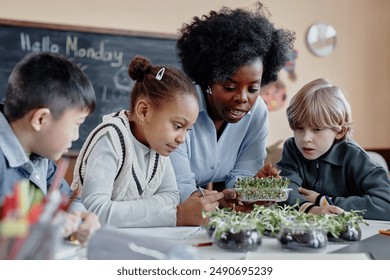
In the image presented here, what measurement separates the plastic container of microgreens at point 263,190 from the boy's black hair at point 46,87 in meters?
0.35

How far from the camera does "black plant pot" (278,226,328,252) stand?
0.73 metres

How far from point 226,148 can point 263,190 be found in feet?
1.21

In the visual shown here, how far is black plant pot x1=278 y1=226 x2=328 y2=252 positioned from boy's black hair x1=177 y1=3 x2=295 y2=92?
1.66ft

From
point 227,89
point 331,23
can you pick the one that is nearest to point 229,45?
point 227,89

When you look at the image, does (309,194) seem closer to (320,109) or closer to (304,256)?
(320,109)

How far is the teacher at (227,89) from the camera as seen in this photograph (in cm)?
118

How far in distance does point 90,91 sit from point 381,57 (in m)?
1.89

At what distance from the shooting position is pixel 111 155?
0.98 metres

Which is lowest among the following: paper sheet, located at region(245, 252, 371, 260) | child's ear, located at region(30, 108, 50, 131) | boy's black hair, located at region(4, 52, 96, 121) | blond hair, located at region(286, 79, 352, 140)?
paper sheet, located at region(245, 252, 371, 260)

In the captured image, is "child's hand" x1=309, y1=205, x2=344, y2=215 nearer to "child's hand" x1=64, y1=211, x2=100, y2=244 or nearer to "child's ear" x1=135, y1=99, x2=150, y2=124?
"child's ear" x1=135, y1=99, x2=150, y2=124

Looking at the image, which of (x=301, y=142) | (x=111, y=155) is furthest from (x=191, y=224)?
(x=301, y=142)

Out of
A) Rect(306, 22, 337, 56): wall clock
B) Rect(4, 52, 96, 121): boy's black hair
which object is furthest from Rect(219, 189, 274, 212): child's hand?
Rect(306, 22, 337, 56): wall clock

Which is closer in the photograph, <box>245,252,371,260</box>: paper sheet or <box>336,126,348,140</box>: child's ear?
<box>245,252,371,260</box>: paper sheet
